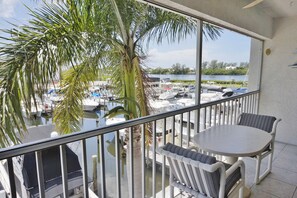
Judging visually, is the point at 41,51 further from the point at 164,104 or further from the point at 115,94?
the point at 164,104

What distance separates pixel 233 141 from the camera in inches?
75.5

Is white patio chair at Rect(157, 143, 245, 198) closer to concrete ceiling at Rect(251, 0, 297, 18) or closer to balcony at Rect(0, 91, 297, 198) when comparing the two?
balcony at Rect(0, 91, 297, 198)

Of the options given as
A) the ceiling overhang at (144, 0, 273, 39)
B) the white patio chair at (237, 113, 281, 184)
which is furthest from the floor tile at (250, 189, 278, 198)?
the ceiling overhang at (144, 0, 273, 39)

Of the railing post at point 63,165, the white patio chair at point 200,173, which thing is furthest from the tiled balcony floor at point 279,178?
the railing post at point 63,165

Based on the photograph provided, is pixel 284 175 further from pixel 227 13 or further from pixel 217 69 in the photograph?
pixel 227 13

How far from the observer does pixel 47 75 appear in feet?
5.97

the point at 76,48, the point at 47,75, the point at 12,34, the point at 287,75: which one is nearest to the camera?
the point at 12,34

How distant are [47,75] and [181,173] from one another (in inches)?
56.5

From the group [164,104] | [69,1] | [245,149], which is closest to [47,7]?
[69,1]

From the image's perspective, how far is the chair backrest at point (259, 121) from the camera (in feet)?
8.50

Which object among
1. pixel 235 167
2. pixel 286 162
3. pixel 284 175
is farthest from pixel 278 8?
pixel 235 167

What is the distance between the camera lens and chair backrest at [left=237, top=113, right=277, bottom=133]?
259 cm

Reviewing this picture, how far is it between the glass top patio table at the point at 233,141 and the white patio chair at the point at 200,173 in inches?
6.4

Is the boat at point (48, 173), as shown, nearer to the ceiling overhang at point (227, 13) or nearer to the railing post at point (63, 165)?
the railing post at point (63, 165)
